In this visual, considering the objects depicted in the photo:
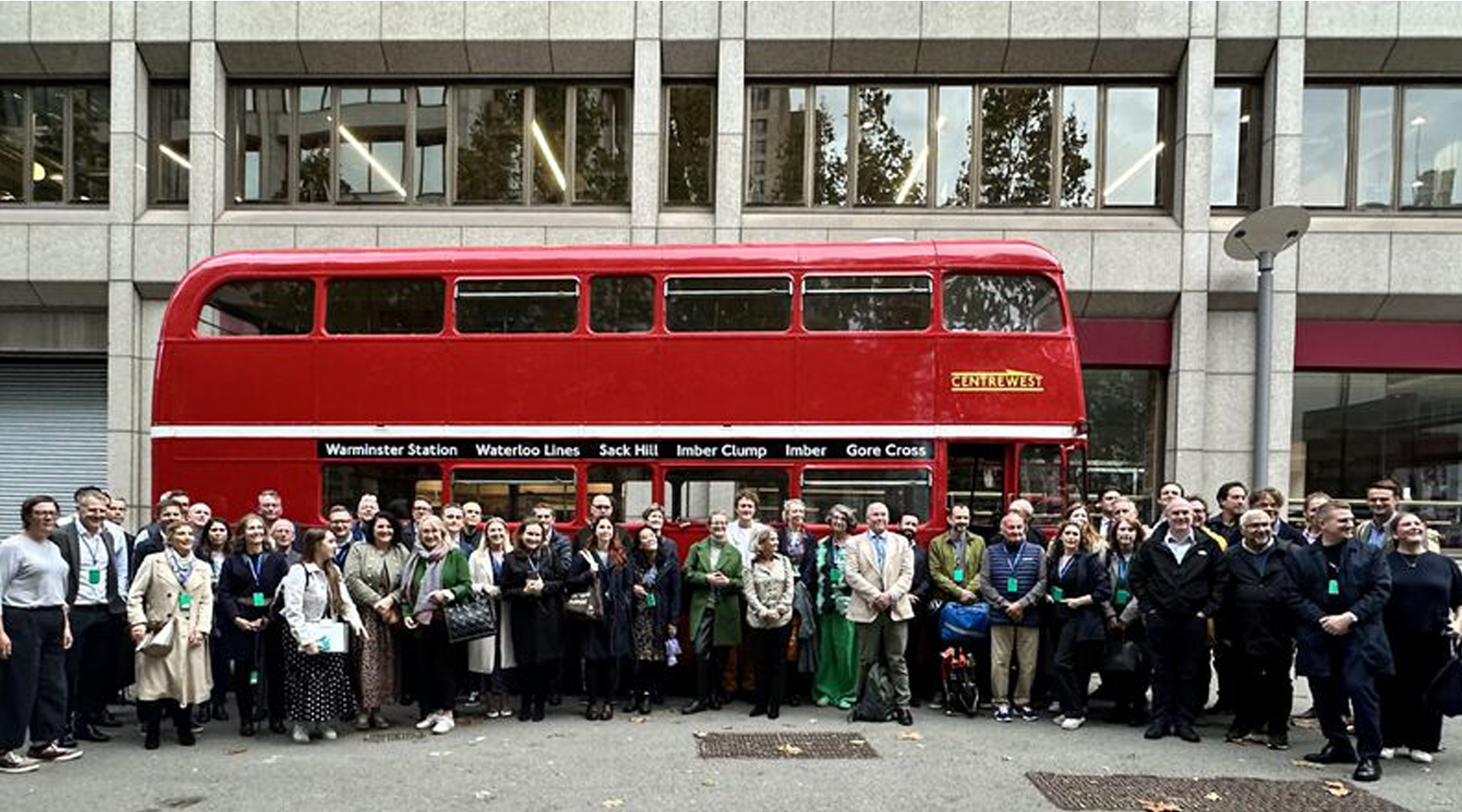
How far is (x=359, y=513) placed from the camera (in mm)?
8664

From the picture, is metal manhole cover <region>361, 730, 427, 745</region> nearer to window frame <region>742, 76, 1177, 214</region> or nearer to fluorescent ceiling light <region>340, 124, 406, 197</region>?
window frame <region>742, 76, 1177, 214</region>

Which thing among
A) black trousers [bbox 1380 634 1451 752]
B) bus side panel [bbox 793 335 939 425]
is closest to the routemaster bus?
bus side panel [bbox 793 335 939 425]

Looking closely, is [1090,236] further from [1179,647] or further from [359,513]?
[359,513]

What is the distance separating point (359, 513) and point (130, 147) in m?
9.60

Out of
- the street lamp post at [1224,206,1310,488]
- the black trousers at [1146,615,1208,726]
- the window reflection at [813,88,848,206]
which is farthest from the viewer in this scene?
the window reflection at [813,88,848,206]

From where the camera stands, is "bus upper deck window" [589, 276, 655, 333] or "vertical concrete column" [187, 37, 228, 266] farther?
"vertical concrete column" [187, 37, 228, 266]

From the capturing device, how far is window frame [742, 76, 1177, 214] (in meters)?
14.5

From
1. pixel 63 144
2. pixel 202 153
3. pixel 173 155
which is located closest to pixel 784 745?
pixel 202 153

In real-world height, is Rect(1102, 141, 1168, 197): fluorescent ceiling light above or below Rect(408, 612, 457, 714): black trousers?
above

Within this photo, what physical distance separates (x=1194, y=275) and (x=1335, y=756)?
8.65 metres

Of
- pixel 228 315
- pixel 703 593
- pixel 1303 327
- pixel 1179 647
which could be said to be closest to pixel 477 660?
pixel 703 593

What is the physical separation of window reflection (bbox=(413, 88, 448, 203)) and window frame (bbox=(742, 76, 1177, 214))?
4.78 m

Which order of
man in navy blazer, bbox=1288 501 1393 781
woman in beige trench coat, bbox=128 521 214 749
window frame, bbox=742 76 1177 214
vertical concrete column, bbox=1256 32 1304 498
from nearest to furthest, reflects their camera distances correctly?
1. man in navy blazer, bbox=1288 501 1393 781
2. woman in beige trench coat, bbox=128 521 214 749
3. vertical concrete column, bbox=1256 32 1304 498
4. window frame, bbox=742 76 1177 214

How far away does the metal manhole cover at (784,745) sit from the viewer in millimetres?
6723
